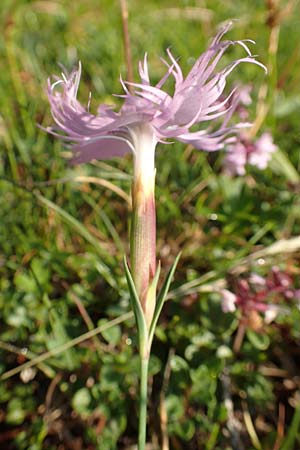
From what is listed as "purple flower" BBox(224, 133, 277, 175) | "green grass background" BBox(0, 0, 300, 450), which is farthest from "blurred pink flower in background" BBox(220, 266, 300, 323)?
"purple flower" BBox(224, 133, 277, 175)

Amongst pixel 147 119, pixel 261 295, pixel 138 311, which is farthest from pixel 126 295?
pixel 147 119

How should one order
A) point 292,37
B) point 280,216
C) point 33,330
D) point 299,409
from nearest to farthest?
point 299,409, point 33,330, point 280,216, point 292,37

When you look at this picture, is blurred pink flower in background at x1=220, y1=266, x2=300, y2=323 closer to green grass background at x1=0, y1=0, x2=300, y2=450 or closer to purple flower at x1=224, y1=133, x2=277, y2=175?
green grass background at x1=0, y1=0, x2=300, y2=450

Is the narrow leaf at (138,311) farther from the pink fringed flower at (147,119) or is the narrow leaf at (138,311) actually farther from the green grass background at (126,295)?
the green grass background at (126,295)

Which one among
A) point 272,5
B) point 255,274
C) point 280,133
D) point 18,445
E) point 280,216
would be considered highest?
point 272,5

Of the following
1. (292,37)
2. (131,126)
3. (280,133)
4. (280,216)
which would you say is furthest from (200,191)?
(292,37)

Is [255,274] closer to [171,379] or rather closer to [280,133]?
[171,379]

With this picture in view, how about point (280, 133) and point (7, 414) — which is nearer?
point (7, 414)
